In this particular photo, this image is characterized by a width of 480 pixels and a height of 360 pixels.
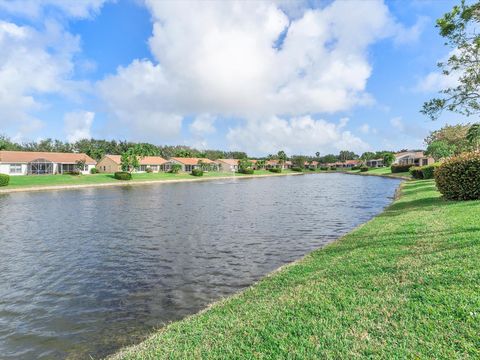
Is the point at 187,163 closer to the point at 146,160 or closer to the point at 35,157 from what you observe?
the point at 146,160

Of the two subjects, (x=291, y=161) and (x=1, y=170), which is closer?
(x=1, y=170)

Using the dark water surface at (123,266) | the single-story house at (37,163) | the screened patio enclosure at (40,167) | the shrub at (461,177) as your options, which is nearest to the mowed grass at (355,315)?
the dark water surface at (123,266)

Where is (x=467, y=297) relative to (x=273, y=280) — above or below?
above

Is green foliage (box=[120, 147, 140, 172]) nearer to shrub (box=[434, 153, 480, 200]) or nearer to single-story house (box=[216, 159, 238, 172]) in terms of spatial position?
single-story house (box=[216, 159, 238, 172])

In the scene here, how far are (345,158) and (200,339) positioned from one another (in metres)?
202

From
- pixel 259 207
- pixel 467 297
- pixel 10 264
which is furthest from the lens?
pixel 259 207

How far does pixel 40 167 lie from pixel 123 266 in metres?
74.2

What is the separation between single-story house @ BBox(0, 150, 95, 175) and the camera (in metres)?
69.4

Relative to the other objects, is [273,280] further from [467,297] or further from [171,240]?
[171,240]

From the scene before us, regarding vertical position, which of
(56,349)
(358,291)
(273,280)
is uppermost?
(358,291)

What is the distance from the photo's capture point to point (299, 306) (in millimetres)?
6270

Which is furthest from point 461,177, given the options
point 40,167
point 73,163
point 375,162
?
point 375,162

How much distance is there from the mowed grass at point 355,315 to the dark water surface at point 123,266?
2.37 meters

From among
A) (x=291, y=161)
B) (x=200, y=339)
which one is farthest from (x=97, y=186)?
(x=291, y=161)
